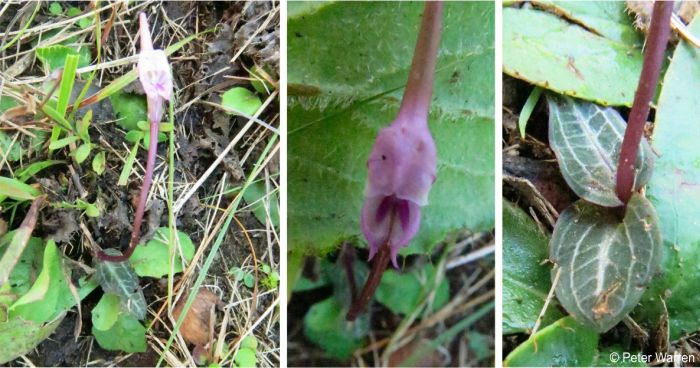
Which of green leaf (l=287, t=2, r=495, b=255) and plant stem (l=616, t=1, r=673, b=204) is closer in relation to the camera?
plant stem (l=616, t=1, r=673, b=204)

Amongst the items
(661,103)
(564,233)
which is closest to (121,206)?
(564,233)

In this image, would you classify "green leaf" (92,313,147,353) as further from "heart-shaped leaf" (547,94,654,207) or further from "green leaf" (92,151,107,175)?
"heart-shaped leaf" (547,94,654,207)

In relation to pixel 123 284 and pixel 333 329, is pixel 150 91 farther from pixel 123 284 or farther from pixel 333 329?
pixel 333 329

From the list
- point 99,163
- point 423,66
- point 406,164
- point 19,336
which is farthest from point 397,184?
point 19,336

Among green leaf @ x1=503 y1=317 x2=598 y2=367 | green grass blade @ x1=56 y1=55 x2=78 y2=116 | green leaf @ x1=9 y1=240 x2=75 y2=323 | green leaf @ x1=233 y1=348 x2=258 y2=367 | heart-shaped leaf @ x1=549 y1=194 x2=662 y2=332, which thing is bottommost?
green leaf @ x1=233 y1=348 x2=258 y2=367

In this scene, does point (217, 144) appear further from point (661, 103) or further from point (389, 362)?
point (661, 103)

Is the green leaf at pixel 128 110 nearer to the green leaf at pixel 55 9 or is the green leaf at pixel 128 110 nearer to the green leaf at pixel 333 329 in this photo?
the green leaf at pixel 55 9

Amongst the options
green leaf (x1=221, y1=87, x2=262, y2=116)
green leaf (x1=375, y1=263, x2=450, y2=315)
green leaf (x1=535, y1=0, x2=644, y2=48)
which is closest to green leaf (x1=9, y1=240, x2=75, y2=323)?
green leaf (x1=221, y1=87, x2=262, y2=116)

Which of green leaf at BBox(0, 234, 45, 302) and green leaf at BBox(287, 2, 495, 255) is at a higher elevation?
green leaf at BBox(287, 2, 495, 255)

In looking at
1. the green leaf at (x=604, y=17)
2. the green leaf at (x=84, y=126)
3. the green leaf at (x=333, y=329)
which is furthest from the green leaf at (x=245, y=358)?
the green leaf at (x=604, y=17)
